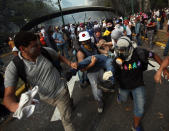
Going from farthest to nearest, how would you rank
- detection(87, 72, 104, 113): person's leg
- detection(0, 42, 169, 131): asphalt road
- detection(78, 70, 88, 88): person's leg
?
detection(78, 70, 88, 88): person's leg
detection(87, 72, 104, 113): person's leg
detection(0, 42, 169, 131): asphalt road

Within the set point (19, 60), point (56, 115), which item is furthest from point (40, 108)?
point (19, 60)

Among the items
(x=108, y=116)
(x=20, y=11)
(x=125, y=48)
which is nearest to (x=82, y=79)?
(x=108, y=116)

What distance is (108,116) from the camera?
11.5 feet

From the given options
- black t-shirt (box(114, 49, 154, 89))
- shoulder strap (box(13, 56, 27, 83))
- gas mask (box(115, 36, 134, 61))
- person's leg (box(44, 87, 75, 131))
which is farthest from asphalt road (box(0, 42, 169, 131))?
shoulder strap (box(13, 56, 27, 83))

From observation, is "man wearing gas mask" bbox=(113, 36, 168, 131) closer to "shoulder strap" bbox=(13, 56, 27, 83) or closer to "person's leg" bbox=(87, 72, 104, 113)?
"person's leg" bbox=(87, 72, 104, 113)

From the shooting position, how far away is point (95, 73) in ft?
11.1

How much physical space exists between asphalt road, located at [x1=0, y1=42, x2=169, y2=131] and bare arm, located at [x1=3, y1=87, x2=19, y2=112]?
194 centimetres

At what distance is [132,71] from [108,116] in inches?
60.6

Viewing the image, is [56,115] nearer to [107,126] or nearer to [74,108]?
[74,108]

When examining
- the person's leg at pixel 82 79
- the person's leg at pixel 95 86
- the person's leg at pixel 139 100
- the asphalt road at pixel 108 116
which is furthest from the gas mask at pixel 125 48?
the person's leg at pixel 82 79

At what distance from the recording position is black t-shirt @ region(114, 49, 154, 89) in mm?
2500

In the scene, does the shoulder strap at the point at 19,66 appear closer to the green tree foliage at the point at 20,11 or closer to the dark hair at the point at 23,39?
the dark hair at the point at 23,39

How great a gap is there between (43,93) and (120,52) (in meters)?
1.56

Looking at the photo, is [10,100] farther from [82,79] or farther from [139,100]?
[82,79]
